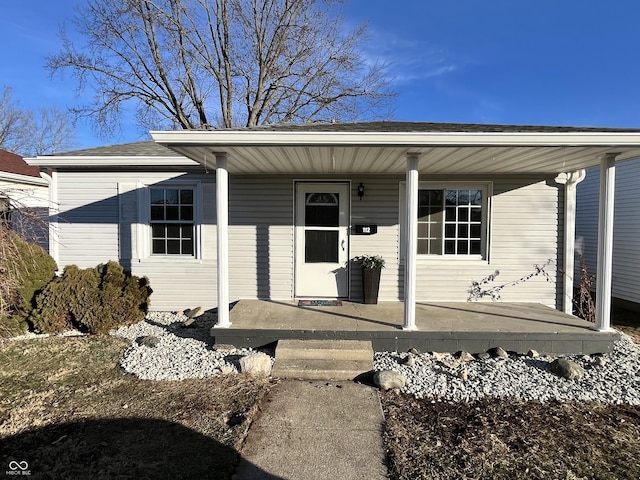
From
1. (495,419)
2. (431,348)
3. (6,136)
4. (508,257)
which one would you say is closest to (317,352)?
(431,348)

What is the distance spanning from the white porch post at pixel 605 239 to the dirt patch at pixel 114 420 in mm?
4222

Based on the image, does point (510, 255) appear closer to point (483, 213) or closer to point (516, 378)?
point (483, 213)

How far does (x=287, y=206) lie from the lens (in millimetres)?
6344

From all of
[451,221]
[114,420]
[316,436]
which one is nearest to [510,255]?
[451,221]

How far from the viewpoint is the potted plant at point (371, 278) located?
602 centimetres

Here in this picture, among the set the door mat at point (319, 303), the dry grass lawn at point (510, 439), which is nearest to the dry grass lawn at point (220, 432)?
the dry grass lawn at point (510, 439)

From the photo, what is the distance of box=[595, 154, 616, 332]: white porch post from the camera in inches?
180

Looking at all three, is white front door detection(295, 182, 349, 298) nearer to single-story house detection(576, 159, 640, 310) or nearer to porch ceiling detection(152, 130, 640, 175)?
porch ceiling detection(152, 130, 640, 175)

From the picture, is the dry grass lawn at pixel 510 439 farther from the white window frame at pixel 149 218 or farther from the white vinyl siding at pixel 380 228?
the white window frame at pixel 149 218

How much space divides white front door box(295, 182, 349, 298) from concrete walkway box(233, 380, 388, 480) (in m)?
2.67

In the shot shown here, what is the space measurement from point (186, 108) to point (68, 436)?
14575 mm

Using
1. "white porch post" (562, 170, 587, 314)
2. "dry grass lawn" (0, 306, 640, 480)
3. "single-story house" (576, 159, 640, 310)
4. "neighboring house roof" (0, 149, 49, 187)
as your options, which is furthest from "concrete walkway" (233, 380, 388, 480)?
"single-story house" (576, 159, 640, 310)

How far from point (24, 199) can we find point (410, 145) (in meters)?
4.20

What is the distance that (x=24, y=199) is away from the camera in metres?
3.93
